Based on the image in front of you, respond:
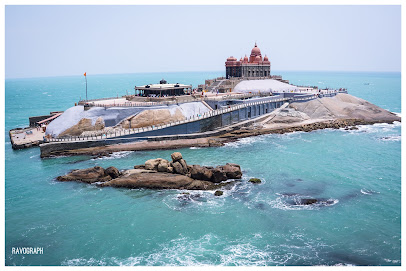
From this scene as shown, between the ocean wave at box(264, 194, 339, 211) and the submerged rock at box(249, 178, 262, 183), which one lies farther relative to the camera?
the submerged rock at box(249, 178, 262, 183)

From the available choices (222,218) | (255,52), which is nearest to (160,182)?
(222,218)

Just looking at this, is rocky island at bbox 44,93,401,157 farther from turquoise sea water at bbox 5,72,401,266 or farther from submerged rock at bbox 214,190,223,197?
submerged rock at bbox 214,190,223,197

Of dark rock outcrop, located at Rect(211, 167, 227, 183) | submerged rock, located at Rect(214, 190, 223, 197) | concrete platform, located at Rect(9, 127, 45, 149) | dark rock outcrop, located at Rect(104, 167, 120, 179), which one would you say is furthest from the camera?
concrete platform, located at Rect(9, 127, 45, 149)

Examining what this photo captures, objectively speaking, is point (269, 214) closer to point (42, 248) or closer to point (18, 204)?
point (42, 248)

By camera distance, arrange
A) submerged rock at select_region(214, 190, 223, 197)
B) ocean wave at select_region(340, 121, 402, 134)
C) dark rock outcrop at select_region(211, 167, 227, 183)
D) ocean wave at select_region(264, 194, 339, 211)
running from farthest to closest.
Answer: ocean wave at select_region(340, 121, 402, 134), dark rock outcrop at select_region(211, 167, 227, 183), submerged rock at select_region(214, 190, 223, 197), ocean wave at select_region(264, 194, 339, 211)

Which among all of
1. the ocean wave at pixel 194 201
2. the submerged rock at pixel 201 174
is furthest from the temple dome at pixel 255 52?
the ocean wave at pixel 194 201

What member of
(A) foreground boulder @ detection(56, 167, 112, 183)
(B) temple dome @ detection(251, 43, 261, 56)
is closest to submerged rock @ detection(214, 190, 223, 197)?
(A) foreground boulder @ detection(56, 167, 112, 183)
